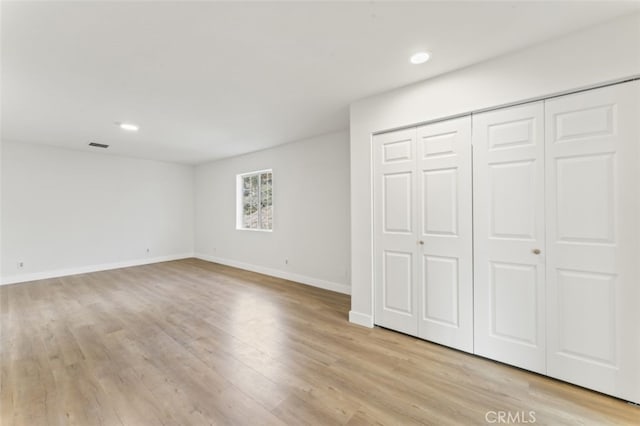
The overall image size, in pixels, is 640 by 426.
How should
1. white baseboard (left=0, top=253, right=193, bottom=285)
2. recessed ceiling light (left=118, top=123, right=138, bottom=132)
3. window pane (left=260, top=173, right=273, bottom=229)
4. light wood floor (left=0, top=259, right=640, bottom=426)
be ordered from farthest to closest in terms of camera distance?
window pane (left=260, top=173, right=273, bottom=229)
white baseboard (left=0, top=253, right=193, bottom=285)
recessed ceiling light (left=118, top=123, right=138, bottom=132)
light wood floor (left=0, top=259, right=640, bottom=426)

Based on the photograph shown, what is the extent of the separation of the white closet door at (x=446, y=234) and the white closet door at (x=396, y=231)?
9cm

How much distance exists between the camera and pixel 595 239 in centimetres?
188

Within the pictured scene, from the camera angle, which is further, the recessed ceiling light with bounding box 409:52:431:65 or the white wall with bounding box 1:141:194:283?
the white wall with bounding box 1:141:194:283

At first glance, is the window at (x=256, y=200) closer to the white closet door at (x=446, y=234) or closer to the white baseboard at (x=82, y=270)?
the white baseboard at (x=82, y=270)

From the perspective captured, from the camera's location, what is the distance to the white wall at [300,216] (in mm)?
4379

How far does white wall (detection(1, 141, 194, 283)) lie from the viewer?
4.94m

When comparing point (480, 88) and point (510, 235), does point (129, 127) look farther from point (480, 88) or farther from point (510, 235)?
point (510, 235)

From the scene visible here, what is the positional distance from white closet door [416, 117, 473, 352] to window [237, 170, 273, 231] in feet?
11.9

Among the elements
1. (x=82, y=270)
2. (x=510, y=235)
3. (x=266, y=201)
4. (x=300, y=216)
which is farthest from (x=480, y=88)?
(x=82, y=270)

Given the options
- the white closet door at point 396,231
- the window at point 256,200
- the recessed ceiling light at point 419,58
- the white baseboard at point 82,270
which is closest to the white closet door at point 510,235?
the white closet door at point 396,231

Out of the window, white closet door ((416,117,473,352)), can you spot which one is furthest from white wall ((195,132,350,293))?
white closet door ((416,117,473,352))

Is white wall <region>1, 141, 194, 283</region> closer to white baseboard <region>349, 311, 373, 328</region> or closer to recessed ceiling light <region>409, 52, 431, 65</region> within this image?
white baseboard <region>349, 311, 373, 328</region>

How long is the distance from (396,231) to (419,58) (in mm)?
1634

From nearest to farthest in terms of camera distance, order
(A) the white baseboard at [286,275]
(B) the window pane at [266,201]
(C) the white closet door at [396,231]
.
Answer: (C) the white closet door at [396,231], (A) the white baseboard at [286,275], (B) the window pane at [266,201]
